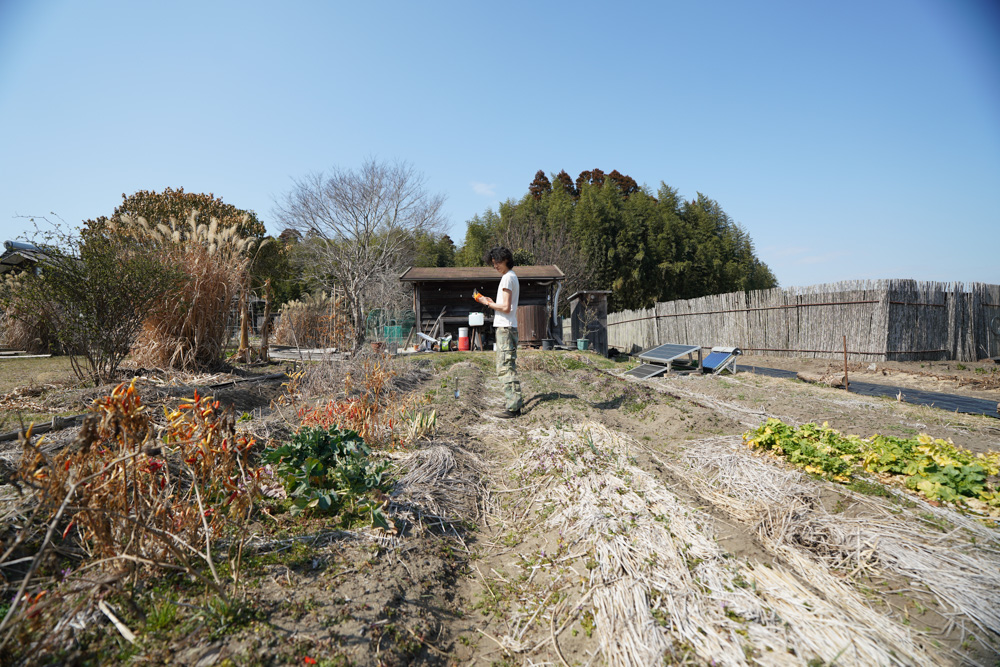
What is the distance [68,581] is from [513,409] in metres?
4.16

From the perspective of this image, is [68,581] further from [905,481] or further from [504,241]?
[504,241]

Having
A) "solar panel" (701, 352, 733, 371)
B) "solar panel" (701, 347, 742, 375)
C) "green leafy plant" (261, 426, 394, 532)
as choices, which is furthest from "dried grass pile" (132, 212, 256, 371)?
"solar panel" (701, 352, 733, 371)

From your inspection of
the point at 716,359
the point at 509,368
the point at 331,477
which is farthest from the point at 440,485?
the point at 716,359

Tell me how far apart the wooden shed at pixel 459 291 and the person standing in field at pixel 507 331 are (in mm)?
9897

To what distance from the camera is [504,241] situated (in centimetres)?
3062

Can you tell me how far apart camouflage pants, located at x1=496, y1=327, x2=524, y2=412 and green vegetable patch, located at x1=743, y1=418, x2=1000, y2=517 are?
2.52 m

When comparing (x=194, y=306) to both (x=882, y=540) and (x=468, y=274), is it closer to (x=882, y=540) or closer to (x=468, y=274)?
(x=882, y=540)

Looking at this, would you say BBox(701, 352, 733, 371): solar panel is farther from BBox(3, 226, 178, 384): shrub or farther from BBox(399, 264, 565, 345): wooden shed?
BBox(3, 226, 178, 384): shrub

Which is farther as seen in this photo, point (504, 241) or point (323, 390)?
point (504, 241)

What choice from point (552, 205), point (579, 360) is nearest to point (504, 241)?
point (552, 205)

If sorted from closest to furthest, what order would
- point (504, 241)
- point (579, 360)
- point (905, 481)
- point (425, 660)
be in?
point (425, 660) < point (905, 481) < point (579, 360) < point (504, 241)

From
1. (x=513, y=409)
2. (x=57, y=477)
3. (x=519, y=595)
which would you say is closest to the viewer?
(x=57, y=477)

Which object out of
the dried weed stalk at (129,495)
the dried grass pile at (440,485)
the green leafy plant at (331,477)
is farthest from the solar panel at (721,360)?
the dried weed stalk at (129,495)

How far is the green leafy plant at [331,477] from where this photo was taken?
252 cm
